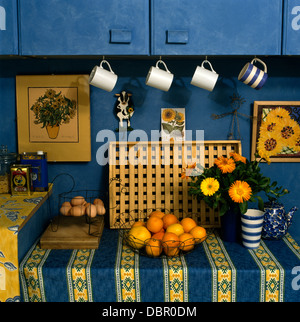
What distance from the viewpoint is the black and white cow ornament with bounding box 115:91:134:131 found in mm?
1847

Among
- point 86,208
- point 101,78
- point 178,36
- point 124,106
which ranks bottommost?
point 86,208

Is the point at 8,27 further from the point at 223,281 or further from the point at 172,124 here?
the point at 223,281

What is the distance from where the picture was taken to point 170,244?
1504 millimetres

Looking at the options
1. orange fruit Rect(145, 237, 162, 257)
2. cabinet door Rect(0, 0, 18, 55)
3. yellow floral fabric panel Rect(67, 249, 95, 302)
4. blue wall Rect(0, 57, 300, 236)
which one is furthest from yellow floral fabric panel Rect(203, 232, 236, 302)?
cabinet door Rect(0, 0, 18, 55)

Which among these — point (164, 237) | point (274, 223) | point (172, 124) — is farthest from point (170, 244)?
point (172, 124)

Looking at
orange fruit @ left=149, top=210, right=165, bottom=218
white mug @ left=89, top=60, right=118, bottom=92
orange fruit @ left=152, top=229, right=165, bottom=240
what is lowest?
orange fruit @ left=152, top=229, right=165, bottom=240

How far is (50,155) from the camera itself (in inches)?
74.1

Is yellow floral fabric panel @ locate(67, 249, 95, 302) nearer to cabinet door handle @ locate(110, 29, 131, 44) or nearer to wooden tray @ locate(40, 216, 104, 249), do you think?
wooden tray @ locate(40, 216, 104, 249)

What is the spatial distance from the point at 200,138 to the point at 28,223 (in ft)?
2.90

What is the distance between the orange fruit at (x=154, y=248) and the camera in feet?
4.95

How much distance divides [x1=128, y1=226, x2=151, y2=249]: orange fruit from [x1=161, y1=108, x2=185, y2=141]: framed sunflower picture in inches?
19.7

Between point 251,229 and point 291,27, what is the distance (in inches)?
32.3

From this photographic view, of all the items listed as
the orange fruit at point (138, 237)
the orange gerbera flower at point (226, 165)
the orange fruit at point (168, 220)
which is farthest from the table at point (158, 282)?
the orange gerbera flower at point (226, 165)
